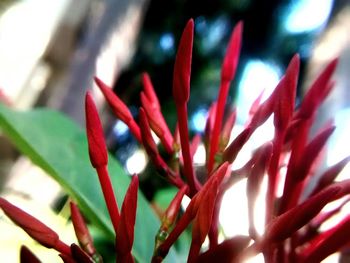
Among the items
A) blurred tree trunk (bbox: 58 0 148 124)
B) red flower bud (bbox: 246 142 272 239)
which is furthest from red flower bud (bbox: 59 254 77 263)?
blurred tree trunk (bbox: 58 0 148 124)

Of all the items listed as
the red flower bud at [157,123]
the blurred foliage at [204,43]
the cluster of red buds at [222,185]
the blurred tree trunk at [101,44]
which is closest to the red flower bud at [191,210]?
the cluster of red buds at [222,185]

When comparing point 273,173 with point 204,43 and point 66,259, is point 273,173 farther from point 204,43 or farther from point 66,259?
point 204,43

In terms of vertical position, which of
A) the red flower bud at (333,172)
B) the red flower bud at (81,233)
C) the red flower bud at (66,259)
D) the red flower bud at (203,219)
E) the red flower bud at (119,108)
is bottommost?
the red flower bud at (203,219)

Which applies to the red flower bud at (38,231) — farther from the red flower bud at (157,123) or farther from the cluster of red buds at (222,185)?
the red flower bud at (157,123)

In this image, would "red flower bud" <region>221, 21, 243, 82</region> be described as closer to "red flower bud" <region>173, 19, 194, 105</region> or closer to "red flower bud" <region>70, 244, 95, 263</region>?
"red flower bud" <region>173, 19, 194, 105</region>

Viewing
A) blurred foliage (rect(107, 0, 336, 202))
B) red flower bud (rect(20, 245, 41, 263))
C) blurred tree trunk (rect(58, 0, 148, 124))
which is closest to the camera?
red flower bud (rect(20, 245, 41, 263))

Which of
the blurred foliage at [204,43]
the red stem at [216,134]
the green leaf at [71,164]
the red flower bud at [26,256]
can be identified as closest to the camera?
the red flower bud at [26,256]

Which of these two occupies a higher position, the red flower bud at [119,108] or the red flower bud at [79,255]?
the red flower bud at [119,108]

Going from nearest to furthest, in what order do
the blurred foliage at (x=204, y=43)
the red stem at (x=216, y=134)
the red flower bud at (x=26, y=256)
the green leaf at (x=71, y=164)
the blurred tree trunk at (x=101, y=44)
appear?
1. the red flower bud at (x=26, y=256)
2. the red stem at (x=216, y=134)
3. the green leaf at (x=71, y=164)
4. the blurred tree trunk at (x=101, y=44)
5. the blurred foliage at (x=204, y=43)

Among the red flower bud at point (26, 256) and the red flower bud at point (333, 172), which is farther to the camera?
the red flower bud at point (333, 172)
